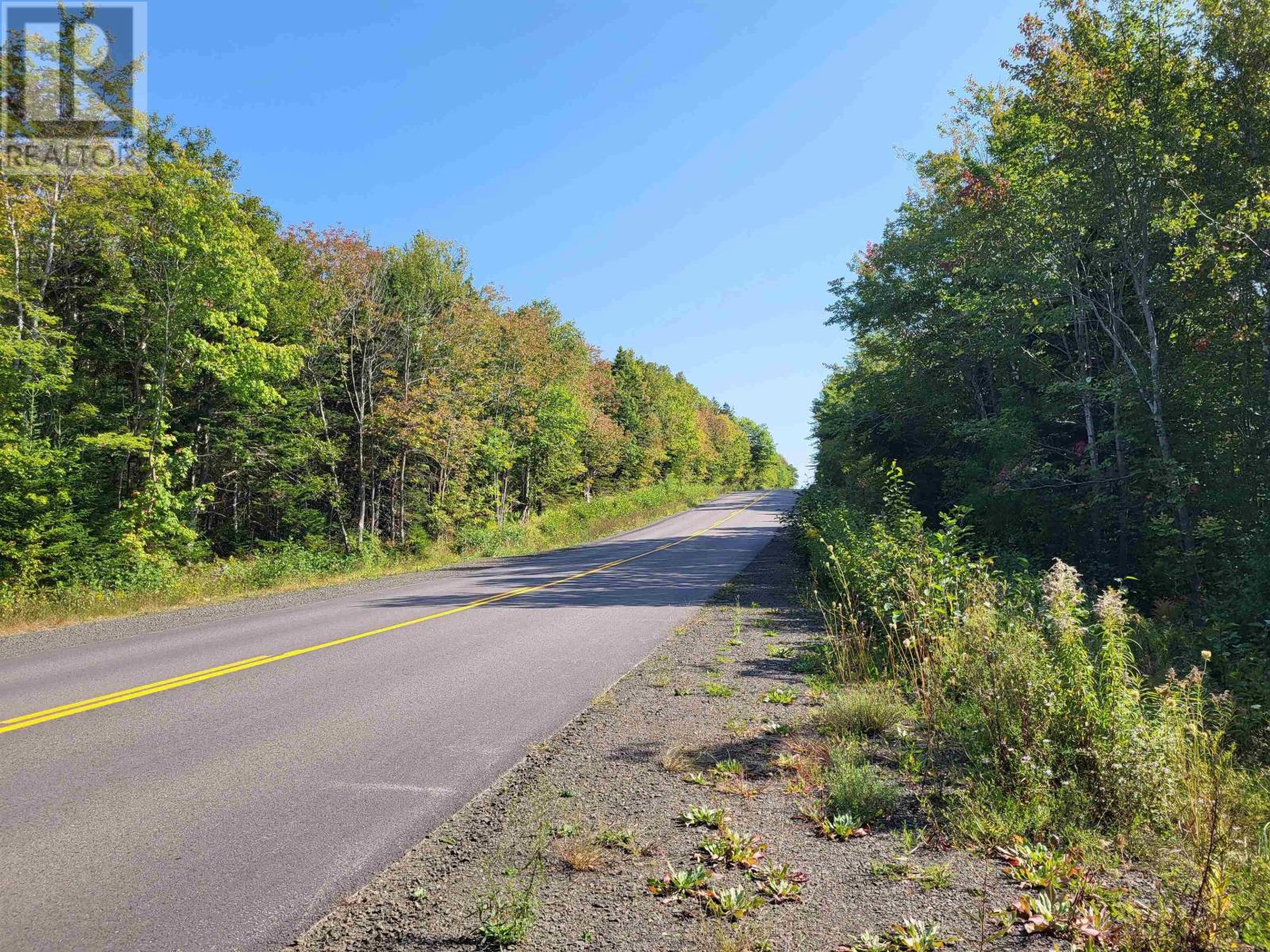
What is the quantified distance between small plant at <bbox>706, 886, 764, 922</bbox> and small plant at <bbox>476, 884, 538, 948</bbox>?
79cm

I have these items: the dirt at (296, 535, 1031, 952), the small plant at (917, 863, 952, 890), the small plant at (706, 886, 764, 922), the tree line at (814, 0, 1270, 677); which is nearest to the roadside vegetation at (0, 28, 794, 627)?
the dirt at (296, 535, 1031, 952)

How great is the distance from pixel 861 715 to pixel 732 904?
272cm

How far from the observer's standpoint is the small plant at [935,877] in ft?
9.82

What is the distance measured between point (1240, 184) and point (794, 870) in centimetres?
1285

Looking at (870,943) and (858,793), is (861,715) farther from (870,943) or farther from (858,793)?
(870,943)

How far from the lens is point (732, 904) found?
9.41 feet

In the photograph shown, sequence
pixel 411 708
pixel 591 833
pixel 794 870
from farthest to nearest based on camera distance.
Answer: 1. pixel 411 708
2. pixel 591 833
3. pixel 794 870

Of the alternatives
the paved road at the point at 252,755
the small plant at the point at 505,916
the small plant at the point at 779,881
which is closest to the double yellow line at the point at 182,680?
the paved road at the point at 252,755

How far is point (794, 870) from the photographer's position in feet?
10.4

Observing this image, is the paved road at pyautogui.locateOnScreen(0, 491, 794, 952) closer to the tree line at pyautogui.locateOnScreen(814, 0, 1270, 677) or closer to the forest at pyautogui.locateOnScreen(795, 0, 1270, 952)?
the forest at pyautogui.locateOnScreen(795, 0, 1270, 952)

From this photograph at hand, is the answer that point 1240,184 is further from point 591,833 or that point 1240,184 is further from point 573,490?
point 573,490

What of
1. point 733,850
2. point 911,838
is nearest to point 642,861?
point 733,850

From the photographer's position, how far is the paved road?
3.08m

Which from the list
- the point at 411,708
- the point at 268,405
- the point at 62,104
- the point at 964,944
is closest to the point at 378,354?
the point at 268,405
